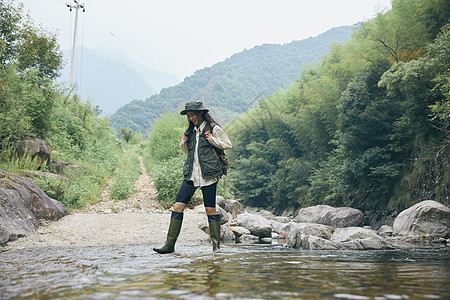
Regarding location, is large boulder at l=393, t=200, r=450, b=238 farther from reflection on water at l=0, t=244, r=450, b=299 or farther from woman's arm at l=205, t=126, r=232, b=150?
woman's arm at l=205, t=126, r=232, b=150

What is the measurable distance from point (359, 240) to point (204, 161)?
3.68 m

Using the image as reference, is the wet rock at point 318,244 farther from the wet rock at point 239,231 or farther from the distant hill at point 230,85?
the distant hill at point 230,85

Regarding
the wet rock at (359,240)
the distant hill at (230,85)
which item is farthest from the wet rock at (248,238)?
the distant hill at (230,85)

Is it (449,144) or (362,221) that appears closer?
(449,144)

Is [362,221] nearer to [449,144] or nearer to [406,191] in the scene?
[406,191]

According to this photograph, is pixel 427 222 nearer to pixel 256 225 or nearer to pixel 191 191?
pixel 256 225

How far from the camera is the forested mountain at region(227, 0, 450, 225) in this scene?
14.5m

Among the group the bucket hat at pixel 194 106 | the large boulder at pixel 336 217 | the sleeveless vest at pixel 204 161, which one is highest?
the bucket hat at pixel 194 106

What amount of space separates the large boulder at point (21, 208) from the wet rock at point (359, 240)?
527 centimetres

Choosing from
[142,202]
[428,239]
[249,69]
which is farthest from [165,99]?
[428,239]

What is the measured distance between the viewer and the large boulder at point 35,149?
34.3 feet

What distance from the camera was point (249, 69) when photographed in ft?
262

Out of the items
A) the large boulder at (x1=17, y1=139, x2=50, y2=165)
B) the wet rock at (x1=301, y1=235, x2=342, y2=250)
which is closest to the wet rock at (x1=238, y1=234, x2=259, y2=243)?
the wet rock at (x1=301, y1=235, x2=342, y2=250)

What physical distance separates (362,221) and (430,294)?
15.4 meters
